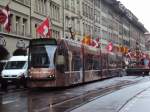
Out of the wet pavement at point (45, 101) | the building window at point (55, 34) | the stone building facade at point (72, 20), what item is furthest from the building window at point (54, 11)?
the wet pavement at point (45, 101)

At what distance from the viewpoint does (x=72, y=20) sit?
78188mm

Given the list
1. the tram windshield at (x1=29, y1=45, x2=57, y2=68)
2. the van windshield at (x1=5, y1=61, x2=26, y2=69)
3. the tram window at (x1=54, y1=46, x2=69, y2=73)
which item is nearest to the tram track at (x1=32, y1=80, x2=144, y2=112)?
the tram windshield at (x1=29, y1=45, x2=57, y2=68)

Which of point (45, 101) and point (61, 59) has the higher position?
point (61, 59)

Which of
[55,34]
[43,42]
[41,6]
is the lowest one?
[43,42]

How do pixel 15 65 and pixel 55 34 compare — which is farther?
pixel 55 34

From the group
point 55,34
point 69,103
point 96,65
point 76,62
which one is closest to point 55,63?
point 76,62

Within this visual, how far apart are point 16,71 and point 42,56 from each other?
529 centimetres

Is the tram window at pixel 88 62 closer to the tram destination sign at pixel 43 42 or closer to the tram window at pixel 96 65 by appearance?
the tram window at pixel 96 65

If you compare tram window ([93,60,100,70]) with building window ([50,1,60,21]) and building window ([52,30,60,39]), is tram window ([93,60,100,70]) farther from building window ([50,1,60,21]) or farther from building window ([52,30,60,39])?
building window ([50,1,60,21])

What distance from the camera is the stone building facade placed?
174 ft

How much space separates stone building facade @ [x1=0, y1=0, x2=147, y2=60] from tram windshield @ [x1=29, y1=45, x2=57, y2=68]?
53.6ft

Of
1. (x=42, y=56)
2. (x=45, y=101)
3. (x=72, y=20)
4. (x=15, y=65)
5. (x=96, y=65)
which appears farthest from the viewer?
(x=72, y=20)

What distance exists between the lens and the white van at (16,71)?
3584 cm

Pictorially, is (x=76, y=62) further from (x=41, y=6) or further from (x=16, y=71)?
(x=41, y=6)
